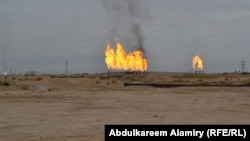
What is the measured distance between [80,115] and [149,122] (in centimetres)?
500

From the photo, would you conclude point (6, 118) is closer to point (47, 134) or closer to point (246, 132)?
point (47, 134)

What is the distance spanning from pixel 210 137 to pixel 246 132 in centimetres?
156

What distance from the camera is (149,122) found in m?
23.6

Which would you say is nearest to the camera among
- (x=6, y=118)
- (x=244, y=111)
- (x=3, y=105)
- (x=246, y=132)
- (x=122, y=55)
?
(x=246, y=132)

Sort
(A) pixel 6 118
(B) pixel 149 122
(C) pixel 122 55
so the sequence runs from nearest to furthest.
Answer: (B) pixel 149 122 → (A) pixel 6 118 → (C) pixel 122 55

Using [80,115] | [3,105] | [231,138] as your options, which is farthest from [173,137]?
[3,105]

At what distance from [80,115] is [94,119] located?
7.72 feet

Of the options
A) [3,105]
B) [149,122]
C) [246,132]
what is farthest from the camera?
[3,105]

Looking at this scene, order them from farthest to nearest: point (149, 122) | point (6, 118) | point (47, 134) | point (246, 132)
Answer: point (6, 118), point (149, 122), point (47, 134), point (246, 132)

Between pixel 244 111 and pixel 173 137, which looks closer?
pixel 173 137

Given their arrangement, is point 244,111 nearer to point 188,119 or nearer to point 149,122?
point 188,119

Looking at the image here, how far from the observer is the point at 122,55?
15550 centimetres

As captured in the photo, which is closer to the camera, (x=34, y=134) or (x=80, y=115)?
(x=34, y=134)

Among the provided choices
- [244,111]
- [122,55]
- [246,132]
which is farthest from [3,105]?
[122,55]
